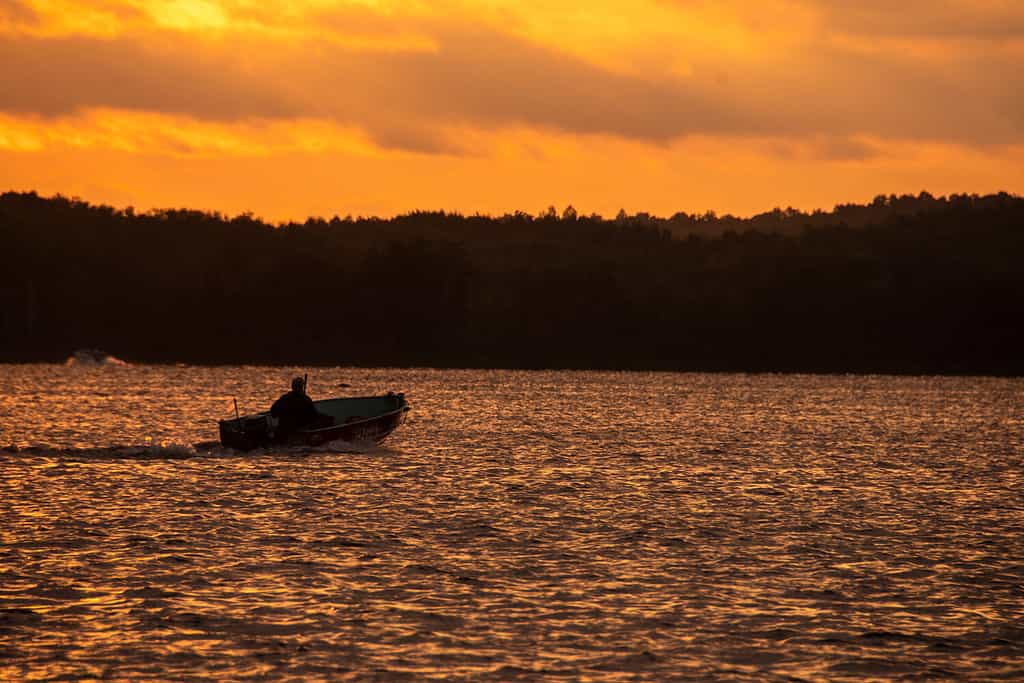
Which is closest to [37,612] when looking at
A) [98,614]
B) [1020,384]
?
[98,614]

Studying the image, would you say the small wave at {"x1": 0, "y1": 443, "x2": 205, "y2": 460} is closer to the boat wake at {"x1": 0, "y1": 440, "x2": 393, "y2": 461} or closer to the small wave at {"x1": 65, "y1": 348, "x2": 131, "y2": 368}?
the boat wake at {"x1": 0, "y1": 440, "x2": 393, "y2": 461}

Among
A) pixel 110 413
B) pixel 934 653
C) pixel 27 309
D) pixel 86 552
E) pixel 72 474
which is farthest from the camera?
pixel 27 309

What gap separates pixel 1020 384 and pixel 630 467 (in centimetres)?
13074

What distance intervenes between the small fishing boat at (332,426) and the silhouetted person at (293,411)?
0.20m

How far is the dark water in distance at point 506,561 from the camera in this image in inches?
760

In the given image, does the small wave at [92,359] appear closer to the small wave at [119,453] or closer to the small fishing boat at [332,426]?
the small fishing boat at [332,426]

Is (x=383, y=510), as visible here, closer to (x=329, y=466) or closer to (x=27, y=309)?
(x=329, y=466)

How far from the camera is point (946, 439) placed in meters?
66.3

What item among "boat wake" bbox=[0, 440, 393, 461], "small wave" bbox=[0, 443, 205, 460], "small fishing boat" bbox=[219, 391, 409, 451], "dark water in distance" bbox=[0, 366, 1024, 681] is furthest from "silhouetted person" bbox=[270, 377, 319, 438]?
"small wave" bbox=[0, 443, 205, 460]

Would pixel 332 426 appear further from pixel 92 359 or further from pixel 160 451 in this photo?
pixel 92 359

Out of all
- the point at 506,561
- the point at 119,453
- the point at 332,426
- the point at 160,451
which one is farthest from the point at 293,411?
the point at 506,561

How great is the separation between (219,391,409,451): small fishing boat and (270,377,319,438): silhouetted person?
20 centimetres

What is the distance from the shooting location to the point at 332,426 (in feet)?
160

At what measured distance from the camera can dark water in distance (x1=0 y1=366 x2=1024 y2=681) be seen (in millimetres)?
19312
